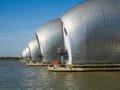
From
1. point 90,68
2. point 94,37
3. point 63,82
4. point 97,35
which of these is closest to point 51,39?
point 94,37

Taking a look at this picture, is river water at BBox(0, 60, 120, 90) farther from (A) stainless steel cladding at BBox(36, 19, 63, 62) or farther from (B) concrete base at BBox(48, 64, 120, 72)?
(A) stainless steel cladding at BBox(36, 19, 63, 62)

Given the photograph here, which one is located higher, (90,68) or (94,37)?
(94,37)

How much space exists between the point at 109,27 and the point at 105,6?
16.1 ft

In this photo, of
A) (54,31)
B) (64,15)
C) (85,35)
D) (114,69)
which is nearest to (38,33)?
(54,31)

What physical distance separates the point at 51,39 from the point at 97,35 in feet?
91.8

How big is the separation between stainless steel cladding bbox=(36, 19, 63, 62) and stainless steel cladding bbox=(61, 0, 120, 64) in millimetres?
20333

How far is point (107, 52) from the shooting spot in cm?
6097

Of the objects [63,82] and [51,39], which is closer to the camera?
[63,82]

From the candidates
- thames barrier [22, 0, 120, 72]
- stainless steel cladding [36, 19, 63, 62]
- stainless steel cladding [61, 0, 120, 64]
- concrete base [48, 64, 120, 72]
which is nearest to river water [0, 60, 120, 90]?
concrete base [48, 64, 120, 72]

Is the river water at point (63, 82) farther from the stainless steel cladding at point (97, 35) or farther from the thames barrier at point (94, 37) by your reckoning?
the stainless steel cladding at point (97, 35)

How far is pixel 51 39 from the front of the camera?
87.8m

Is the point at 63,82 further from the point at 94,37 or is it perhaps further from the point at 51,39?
the point at 51,39

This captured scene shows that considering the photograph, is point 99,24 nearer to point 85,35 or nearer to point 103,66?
point 85,35

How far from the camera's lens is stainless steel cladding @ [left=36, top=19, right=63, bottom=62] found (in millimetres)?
85488
